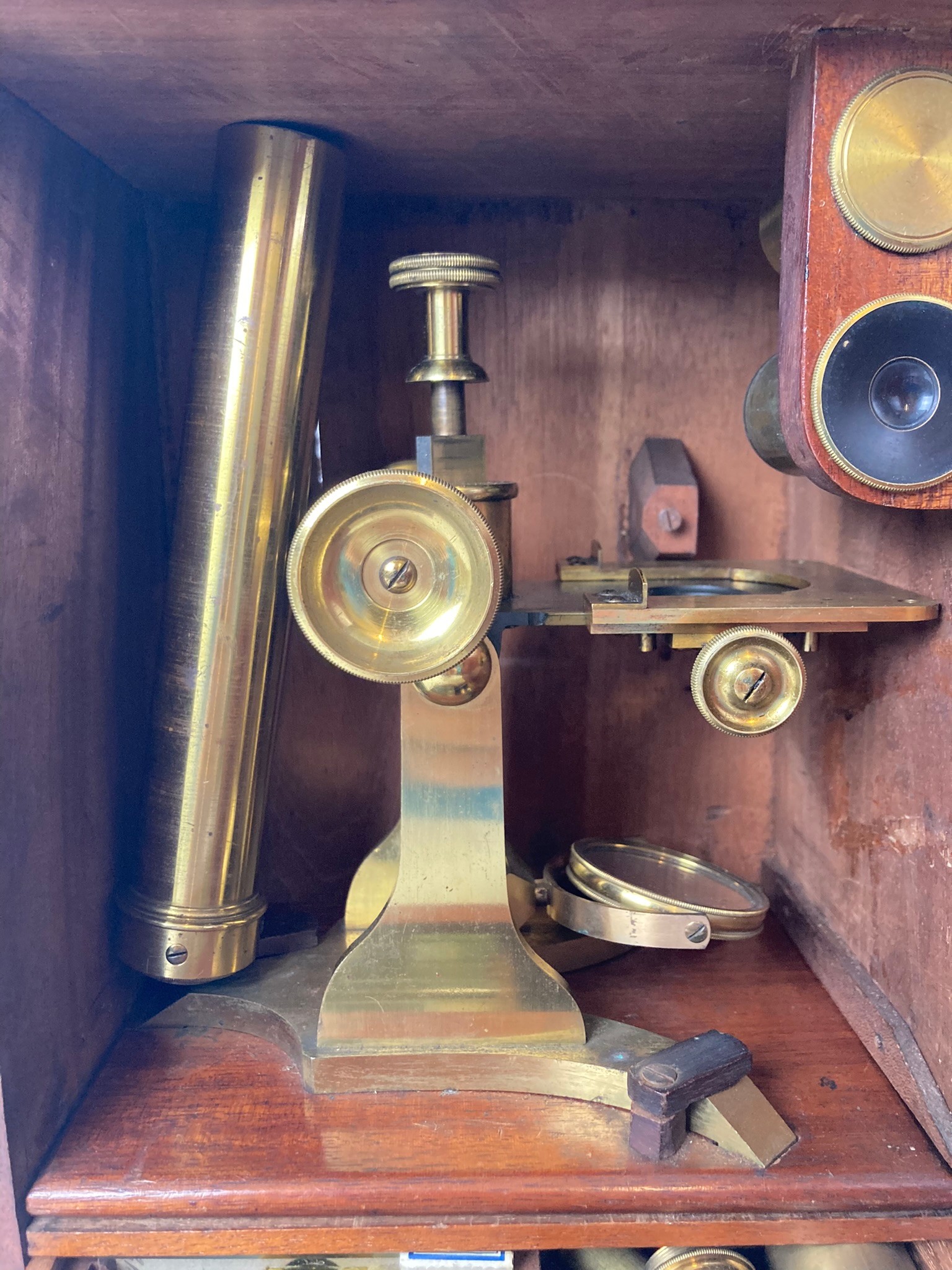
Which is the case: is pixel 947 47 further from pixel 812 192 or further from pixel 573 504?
pixel 573 504

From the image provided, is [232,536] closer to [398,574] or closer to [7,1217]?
[398,574]

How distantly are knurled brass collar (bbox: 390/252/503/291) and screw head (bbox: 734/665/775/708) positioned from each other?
50 centimetres

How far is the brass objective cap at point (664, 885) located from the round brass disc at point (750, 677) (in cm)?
23

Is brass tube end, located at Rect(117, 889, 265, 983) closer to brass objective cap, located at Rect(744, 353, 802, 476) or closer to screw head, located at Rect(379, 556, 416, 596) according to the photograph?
screw head, located at Rect(379, 556, 416, 596)

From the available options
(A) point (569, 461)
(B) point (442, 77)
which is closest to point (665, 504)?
(A) point (569, 461)

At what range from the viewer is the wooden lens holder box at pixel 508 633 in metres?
0.93

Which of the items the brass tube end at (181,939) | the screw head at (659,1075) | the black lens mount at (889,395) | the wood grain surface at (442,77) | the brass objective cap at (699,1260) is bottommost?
the brass objective cap at (699,1260)

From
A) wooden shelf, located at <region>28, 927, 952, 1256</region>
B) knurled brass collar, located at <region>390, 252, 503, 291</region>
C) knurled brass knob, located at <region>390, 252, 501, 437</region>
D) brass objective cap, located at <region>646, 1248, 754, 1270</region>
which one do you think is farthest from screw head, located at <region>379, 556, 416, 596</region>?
brass objective cap, located at <region>646, 1248, 754, 1270</region>

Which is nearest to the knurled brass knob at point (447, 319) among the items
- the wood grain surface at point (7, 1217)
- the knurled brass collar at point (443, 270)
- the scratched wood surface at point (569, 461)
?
the knurled brass collar at point (443, 270)

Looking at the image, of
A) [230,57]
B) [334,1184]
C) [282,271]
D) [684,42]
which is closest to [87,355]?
[282,271]

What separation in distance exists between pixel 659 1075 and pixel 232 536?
0.70m

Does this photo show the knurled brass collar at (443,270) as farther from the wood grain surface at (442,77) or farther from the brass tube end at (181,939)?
the brass tube end at (181,939)

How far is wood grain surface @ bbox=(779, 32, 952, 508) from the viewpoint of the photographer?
87 centimetres

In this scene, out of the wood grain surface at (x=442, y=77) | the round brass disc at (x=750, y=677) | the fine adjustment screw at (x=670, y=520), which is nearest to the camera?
the wood grain surface at (x=442, y=77)
